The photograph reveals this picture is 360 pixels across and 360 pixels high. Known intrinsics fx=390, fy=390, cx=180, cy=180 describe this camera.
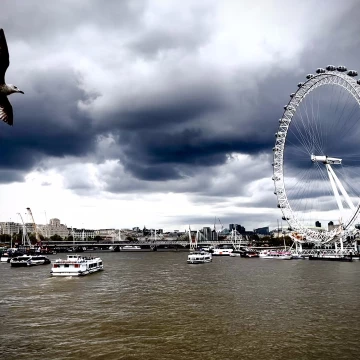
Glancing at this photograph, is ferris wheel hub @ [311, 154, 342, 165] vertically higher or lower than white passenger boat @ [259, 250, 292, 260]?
higher

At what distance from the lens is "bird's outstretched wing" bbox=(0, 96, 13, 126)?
6.35m

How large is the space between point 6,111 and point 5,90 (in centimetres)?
34

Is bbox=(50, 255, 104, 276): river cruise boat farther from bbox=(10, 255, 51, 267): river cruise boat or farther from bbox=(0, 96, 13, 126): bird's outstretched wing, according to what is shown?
bbox=(0, 96, 13, 126): bird's outstretched wing

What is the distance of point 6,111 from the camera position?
6484mm

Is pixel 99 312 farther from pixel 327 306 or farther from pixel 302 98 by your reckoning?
pixel 302 98

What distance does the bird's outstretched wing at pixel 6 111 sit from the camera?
6.35 meters

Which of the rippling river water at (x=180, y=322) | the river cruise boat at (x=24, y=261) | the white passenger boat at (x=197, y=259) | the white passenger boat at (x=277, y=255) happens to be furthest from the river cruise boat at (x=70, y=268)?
the white passenger boat at (x=277, y=255)

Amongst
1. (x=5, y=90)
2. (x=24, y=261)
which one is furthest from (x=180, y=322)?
(x=24, y=261)

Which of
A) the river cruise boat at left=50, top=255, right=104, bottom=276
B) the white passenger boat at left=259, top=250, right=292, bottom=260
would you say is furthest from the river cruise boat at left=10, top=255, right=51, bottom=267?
the white passenger boat at left=259, top=250, right=292, bottom=260

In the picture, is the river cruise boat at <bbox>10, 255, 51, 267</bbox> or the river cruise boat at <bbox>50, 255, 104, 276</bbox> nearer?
the river cruise boat at <bbox>50, 255, 104, 276</bbox>

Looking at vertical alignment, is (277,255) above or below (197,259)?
below

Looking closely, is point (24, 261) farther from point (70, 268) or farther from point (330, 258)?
point (330, 258)

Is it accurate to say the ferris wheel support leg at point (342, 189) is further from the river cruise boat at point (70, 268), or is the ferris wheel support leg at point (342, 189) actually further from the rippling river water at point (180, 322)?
the river cruise boat at point (70, 268)

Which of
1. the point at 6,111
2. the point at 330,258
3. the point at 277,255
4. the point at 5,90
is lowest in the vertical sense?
the point at 277,255
